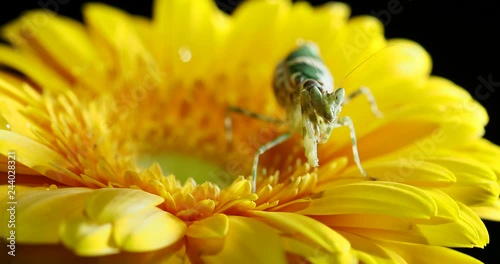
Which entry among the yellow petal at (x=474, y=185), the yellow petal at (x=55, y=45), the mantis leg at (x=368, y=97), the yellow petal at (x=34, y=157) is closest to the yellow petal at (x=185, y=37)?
the yellow petal at (x=55, y=45)

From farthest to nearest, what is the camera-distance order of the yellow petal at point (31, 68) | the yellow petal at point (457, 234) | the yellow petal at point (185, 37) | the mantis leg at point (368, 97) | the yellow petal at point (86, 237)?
1. the yellow petal at point (185, 37)
2. the yellow petal at point (31, 68)
3. the mantis leg at point (368, 97)
4. the yellow petal at point (457, 234)
5. the yellow petal at point (86, 237)

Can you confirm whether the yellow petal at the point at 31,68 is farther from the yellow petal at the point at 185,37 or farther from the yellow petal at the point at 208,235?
the yellow petal at the point at 208,235

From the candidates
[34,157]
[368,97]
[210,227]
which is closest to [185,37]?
[368,97]

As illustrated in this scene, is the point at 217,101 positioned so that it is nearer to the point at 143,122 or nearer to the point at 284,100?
the point at 143,122

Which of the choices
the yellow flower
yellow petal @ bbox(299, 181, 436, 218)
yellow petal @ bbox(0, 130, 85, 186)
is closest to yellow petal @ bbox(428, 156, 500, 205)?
the yellow flower

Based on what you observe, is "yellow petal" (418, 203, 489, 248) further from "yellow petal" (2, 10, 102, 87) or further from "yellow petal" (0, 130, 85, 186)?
"yellow petal" (2, 10, 102, 87)

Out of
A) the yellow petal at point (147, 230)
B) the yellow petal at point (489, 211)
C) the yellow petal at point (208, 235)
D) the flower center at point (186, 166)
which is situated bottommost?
the flower center at point (186, 166)
